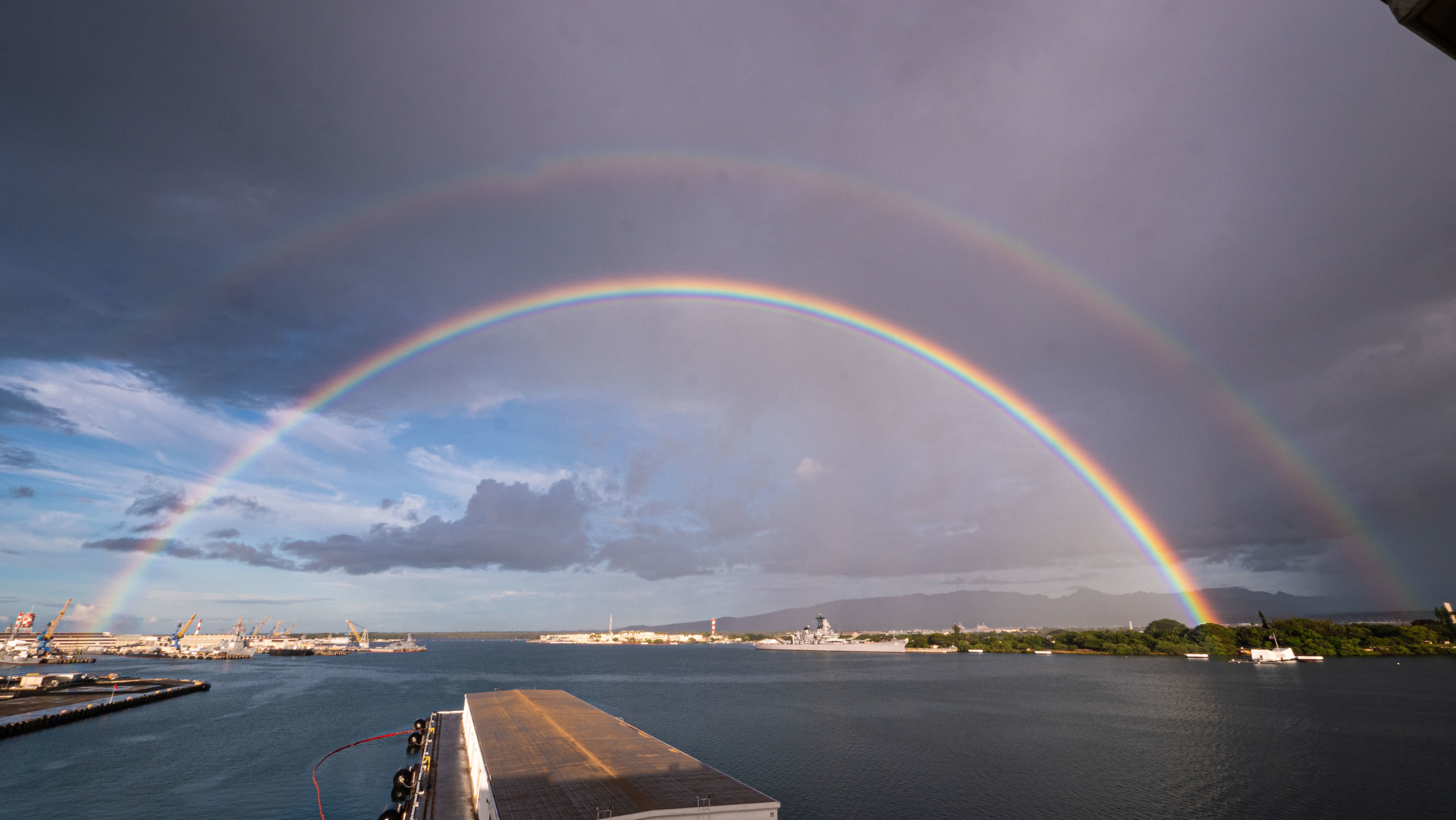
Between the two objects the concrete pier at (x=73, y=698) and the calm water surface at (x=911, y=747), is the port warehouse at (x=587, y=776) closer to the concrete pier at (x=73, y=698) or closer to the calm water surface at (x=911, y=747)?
the calm water surface at (x=911, y=747)

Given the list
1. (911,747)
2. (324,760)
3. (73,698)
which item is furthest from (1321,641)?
(73,698)

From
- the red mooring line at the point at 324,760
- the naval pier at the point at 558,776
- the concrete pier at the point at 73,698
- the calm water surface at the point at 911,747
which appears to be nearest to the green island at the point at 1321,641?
the calm water surface at the point at 911,747

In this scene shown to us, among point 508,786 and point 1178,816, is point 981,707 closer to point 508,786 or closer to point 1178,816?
point 1178,816

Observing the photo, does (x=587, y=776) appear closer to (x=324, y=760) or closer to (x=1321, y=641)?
(x=324, y=760)

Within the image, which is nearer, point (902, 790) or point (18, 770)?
point (902, 790)

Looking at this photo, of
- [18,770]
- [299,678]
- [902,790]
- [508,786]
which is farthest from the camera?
[299,678]

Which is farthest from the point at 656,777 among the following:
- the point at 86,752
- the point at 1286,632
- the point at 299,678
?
the point at 1286,632
